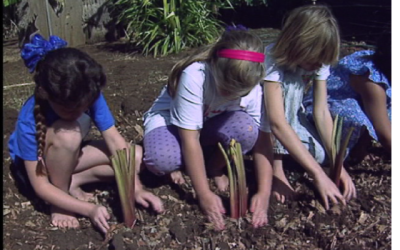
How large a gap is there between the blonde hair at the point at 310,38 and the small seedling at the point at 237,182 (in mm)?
553

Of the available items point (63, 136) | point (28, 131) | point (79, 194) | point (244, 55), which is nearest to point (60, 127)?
point (63, 136)

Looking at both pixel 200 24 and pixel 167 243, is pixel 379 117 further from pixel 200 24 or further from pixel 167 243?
pixel 200 24

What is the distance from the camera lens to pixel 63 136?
271 centimetres

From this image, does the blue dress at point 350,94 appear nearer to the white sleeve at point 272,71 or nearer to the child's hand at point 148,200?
the white sleeve at point 272,71

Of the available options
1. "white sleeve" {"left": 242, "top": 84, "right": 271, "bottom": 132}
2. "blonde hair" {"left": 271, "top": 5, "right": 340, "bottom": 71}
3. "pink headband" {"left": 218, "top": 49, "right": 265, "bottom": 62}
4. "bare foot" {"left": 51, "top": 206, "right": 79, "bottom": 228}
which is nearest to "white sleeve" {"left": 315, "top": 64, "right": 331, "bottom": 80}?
"blonde hair" {"left": 271, "top": 5, "right": 340, "bottom": 71}

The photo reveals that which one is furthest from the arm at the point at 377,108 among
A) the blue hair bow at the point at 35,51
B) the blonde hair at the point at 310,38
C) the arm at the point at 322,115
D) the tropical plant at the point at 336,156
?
the blue hair bow at the point at 35,51

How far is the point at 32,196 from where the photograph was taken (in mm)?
3057

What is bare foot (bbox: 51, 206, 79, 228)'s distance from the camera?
109 inches

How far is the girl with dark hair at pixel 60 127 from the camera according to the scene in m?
2.50

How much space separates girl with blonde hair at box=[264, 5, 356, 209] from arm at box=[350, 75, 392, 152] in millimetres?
279

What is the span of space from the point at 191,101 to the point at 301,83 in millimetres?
670

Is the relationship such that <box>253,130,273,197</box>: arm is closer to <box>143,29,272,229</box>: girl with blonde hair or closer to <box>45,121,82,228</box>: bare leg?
<box>143,29,272,229</box>: girl with blonde hair

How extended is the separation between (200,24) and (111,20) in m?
1.25

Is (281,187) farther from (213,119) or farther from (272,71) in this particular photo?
(272,71)
